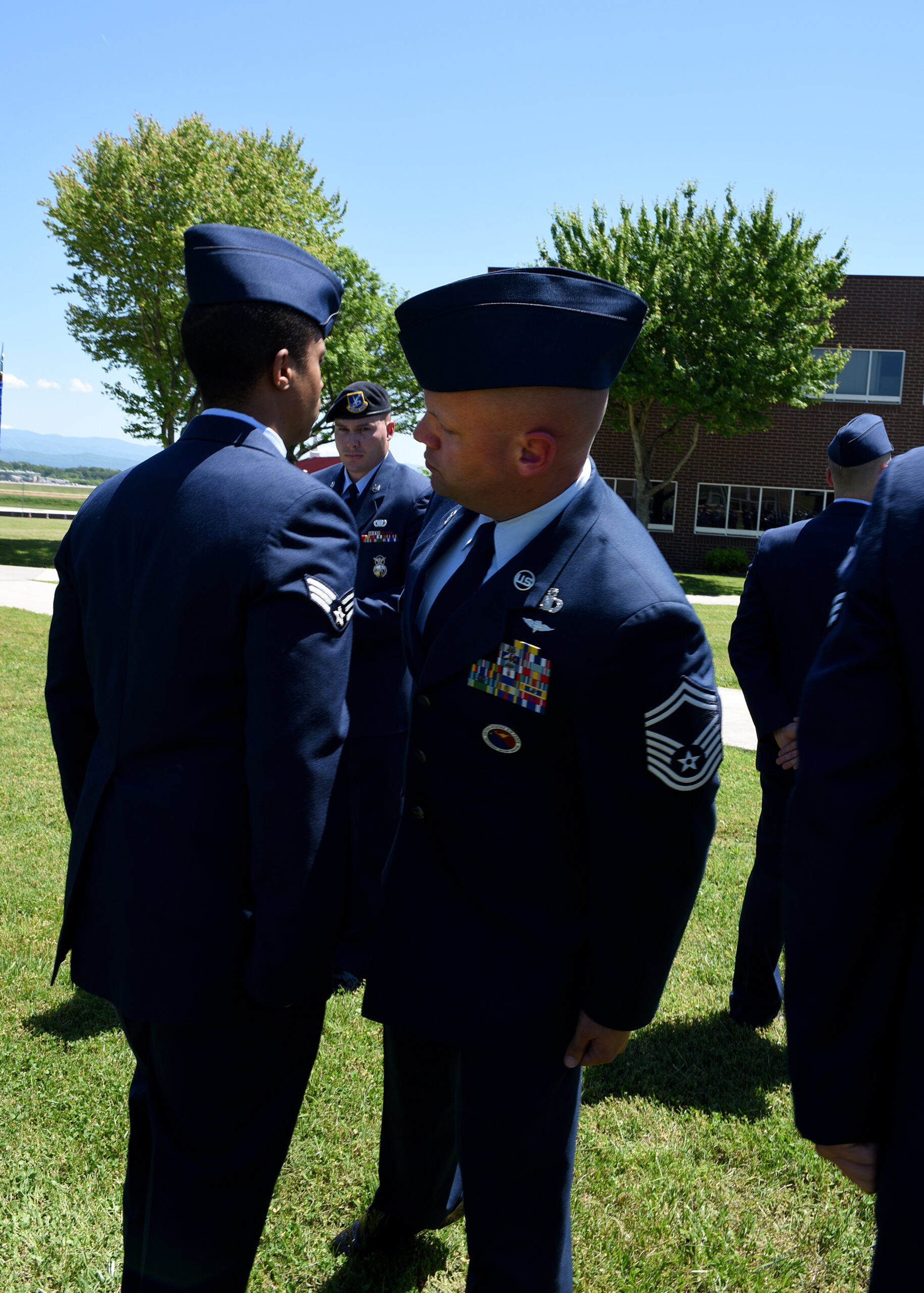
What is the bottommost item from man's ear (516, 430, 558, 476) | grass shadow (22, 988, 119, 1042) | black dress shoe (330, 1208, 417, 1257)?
grass shadow (22, 988, 119, 1042)

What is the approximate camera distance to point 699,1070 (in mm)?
3479

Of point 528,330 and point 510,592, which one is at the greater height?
point 528,330

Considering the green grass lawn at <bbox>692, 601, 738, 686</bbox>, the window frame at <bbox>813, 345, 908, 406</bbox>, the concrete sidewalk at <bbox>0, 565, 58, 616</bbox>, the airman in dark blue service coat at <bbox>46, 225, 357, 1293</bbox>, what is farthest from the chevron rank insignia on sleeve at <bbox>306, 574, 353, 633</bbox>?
the window frame at <bbox>813, 345, 908, 406</bbox>

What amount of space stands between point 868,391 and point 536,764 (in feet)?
99.0

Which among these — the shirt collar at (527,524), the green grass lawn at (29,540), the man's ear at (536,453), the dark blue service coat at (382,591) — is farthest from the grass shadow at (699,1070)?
the green grass lawn at (29,540)

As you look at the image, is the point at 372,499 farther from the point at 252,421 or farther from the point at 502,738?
the point at 502,738

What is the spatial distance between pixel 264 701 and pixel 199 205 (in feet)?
79.9

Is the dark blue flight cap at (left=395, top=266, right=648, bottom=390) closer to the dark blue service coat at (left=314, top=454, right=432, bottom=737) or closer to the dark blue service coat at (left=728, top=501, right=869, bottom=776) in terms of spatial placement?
the dark blue service coat at (left=728, top=501, right=869, bottom=776)

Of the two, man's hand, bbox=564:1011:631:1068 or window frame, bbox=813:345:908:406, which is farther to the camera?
window frame, bbox=813:345:908:406

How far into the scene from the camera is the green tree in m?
24.9

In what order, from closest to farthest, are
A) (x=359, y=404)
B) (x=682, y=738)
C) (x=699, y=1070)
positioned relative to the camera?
(x=682, y=738) < (x=699, y=1070) < (x=359, y=404)

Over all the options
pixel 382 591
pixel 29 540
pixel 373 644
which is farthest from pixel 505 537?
pixel 29 540

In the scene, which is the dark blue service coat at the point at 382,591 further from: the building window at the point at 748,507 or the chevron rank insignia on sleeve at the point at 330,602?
the building window at the point at 748,507

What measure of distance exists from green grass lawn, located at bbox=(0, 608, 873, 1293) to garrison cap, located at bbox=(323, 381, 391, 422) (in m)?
2.64
